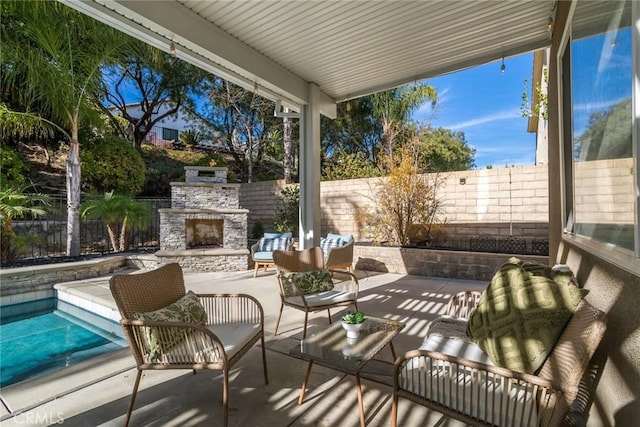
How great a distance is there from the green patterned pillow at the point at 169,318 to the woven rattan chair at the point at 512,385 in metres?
1.29

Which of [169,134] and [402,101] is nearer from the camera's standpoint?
[402,101]

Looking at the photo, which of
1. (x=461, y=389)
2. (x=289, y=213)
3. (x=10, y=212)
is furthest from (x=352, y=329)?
(x=289, y=213)

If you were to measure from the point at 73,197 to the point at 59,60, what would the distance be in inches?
100

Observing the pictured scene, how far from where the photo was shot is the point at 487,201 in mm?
5930

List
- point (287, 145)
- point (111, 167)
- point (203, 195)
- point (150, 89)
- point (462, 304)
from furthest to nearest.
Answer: point (150, 89) → point (287, 145) → point (111, 167) → point (203, 195) → point (462, 304)

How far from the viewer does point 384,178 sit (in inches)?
258

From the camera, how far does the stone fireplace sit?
638 cm

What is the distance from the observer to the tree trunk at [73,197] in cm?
622

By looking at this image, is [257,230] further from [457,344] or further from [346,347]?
[457,344]

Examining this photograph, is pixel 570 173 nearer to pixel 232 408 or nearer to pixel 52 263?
pixel 232 408

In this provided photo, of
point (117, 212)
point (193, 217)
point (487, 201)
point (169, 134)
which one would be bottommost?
point (193, 217)

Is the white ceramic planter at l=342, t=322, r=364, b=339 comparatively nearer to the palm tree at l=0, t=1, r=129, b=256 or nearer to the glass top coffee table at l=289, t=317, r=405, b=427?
the glass top coffee table at l=289, t=317, r=405, b=427

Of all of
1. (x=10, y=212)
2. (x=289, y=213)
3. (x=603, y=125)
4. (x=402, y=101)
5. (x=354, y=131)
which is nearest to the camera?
(x=603, y=125)

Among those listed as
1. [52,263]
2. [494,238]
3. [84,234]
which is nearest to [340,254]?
[494,238]
